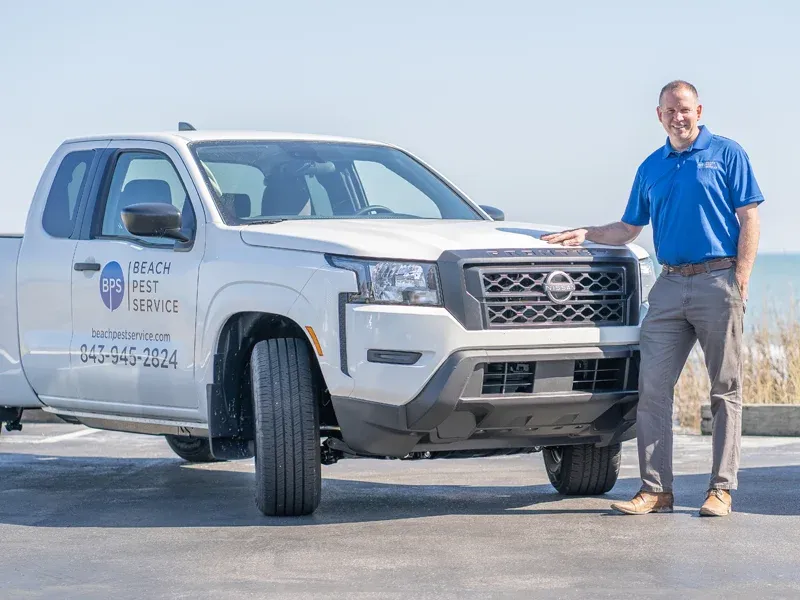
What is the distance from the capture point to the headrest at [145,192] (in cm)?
801

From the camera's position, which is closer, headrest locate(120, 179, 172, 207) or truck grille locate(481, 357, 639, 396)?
truck grille locate(481, 357, 639, 396)

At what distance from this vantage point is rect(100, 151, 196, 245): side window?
7.93 m

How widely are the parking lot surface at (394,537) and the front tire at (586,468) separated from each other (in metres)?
0.10

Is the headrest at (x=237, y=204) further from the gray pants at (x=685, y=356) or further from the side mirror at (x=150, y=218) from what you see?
the gray pants at (x=685, y=356)

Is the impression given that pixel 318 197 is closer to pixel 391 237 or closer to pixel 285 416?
pixel 391 237

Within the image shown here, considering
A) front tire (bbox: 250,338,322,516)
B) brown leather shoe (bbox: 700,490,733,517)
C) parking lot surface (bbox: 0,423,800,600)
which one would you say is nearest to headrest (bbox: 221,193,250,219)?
front tire (bbox: 250,338,322,516)

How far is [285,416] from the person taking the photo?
22.6 ft

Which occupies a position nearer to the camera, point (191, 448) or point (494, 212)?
point (494, 212)

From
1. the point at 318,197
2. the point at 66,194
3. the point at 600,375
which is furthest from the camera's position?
the point at 66,194

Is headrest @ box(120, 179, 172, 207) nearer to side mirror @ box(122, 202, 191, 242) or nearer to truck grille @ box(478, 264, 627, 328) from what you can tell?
side mirror @ box(122, 202, 191, 242)

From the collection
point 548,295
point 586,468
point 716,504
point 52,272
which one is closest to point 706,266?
point 548,295

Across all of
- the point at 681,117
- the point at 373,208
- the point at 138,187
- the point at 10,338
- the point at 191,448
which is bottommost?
the point at 191,448

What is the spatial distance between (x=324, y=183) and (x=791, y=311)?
24.1 feet

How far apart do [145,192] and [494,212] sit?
6.48ft
